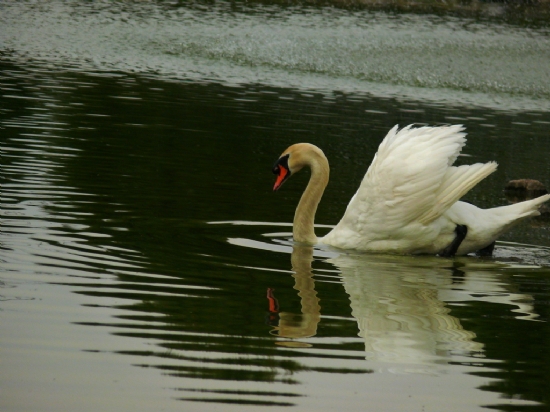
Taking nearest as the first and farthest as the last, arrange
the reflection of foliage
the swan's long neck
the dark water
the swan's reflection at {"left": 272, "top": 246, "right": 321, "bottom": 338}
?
the dark water
the reflection of foliage
the swan's reflection at {"left": 272, "top": 246, "right": 321, "bottom": 338}
the swan's long neck

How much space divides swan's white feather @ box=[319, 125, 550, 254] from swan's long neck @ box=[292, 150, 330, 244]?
0.32m

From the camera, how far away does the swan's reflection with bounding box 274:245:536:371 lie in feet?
18.8

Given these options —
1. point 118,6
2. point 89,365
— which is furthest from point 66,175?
point 118,6

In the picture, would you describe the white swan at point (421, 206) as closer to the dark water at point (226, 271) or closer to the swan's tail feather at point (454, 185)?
the swan's tail feather at point (454, 185)

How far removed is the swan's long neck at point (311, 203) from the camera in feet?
29.9

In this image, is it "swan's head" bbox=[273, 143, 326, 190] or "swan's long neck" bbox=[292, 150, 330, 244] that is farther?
"swan's head" bbox=[273, 143, 326, 190]

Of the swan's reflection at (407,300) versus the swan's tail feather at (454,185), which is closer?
the swan's reflection at (407,300)

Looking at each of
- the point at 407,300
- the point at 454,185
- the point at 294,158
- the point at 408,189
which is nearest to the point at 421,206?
the point at 408,189

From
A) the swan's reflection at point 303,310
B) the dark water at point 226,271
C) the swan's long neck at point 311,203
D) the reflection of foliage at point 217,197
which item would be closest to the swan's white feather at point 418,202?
the dark water at point 226,271

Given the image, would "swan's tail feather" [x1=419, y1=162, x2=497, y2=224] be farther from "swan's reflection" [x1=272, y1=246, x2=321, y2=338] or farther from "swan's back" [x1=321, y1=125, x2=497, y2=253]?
"swan's reflection" [x1=272, y1=246, x2=321, y2=338]

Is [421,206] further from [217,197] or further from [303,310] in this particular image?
[217,197]

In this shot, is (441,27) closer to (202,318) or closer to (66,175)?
(66,175)

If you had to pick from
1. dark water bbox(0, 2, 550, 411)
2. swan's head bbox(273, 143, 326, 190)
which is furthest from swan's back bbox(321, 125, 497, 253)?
swan's head bbox(273, 143, 326, 190)

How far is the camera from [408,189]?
854 centimetres
